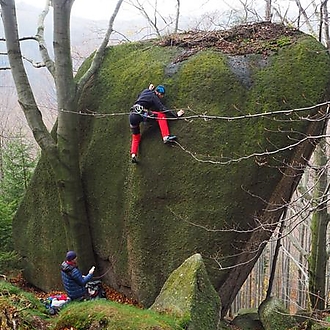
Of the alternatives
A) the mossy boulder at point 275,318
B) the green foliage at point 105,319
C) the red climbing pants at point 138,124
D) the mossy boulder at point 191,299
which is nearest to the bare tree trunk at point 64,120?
the red climbing pants at point 138,124

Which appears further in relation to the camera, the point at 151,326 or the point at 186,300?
the point at 186,300

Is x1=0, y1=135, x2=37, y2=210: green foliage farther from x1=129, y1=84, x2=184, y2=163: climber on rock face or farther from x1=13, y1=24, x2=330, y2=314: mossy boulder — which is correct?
x1=129, y1=84, x2=184, y2=163: climber on rock face

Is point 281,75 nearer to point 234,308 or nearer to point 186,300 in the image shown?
point 186,300

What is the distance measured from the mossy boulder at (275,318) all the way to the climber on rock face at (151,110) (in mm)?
4218

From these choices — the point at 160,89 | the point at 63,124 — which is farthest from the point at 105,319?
the point at 63,124

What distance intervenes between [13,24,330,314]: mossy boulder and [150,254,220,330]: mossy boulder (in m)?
1.12

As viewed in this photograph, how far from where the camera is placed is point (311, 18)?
9914mm

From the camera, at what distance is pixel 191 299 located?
4.78 m

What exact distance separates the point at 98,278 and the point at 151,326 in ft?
14.9

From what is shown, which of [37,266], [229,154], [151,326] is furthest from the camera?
[37,266]

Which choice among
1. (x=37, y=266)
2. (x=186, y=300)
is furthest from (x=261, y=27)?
(x=37, y=266)

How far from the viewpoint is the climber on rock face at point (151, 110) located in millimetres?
6508

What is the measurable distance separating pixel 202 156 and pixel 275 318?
393 cm

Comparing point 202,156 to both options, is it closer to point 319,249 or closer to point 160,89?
point 160,89
